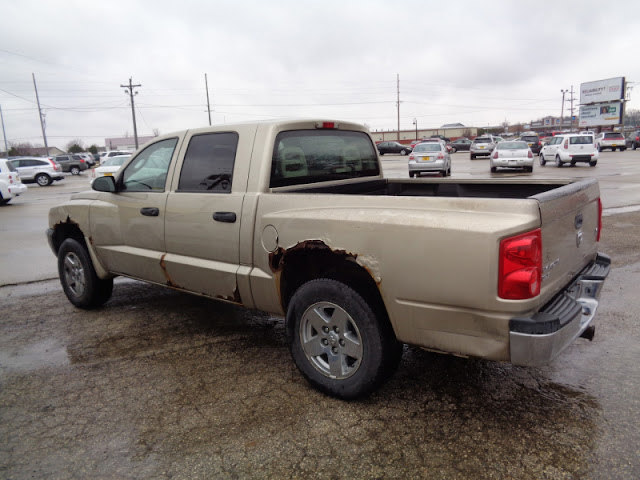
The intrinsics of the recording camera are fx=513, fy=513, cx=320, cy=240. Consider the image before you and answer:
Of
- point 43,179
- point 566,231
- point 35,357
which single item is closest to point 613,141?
point 43,179

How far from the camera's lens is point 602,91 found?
74.2 meters

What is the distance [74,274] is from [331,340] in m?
3.37

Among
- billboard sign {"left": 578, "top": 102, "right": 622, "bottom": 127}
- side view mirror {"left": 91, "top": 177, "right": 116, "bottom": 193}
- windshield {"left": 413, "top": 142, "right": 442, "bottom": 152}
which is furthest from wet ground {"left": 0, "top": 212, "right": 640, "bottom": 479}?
billboard sign {"left": 578, "top": 102, "right": 622, "bottom": 127}

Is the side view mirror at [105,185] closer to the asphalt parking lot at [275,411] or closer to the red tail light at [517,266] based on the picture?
the asphalt parking lot at [275,411]

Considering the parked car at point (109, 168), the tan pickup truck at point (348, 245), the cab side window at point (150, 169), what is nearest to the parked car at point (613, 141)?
the parked car at point (109, 168)

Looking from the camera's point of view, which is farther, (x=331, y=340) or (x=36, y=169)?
(x=36, y=169)

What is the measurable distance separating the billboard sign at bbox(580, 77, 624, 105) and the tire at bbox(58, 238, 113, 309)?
82264mm

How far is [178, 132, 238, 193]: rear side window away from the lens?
3826 millimetres

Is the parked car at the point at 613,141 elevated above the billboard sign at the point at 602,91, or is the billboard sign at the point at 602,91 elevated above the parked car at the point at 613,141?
the billboard sign at the point at 602,91

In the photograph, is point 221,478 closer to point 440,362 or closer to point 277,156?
point 440,362

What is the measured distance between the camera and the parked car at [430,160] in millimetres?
22594

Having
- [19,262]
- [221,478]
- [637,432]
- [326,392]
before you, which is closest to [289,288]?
[326,392]

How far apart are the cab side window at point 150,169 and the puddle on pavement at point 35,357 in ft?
4.91

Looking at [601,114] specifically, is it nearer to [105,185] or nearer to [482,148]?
[482,148]
